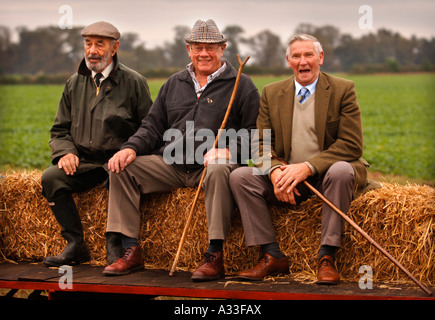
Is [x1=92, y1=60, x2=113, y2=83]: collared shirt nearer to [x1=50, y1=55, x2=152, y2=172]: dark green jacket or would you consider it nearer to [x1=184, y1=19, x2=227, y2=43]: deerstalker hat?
[x1=50, y1=55, x2=152, y2=172]: dark green jacket

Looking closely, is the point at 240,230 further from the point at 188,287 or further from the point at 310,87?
the point at 310,87

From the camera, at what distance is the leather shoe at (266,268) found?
3.80 meters

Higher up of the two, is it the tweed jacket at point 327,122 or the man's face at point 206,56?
the man's face at point 206,56

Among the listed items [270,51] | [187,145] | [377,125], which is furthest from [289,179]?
[270,51]

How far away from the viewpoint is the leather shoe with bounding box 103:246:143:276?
404cm

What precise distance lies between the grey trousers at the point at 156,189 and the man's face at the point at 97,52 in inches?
36.2

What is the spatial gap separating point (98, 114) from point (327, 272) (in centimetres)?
220

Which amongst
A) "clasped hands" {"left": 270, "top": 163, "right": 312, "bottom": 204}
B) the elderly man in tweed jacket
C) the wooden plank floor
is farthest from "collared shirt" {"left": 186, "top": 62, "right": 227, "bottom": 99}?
the wooden plank floor

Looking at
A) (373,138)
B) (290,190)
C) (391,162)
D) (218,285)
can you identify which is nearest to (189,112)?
(290,190)

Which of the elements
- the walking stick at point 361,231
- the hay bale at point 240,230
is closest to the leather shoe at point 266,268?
the hay bale at point 240,230

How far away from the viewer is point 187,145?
14.9 feet

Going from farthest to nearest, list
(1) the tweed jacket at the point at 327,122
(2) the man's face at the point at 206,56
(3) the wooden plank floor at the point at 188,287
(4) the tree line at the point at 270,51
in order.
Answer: (4) the tree line at the point at 270,51
(2) the man's face at the point at 206,56
(1) the tweed jacket at the point at 327,122
(3) the wooden plank floor at the point at 188,287

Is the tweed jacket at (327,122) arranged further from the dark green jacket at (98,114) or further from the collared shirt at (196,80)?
the dark green jacket at (98,114)

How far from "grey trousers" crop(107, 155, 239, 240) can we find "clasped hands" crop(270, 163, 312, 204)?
1.05ft
